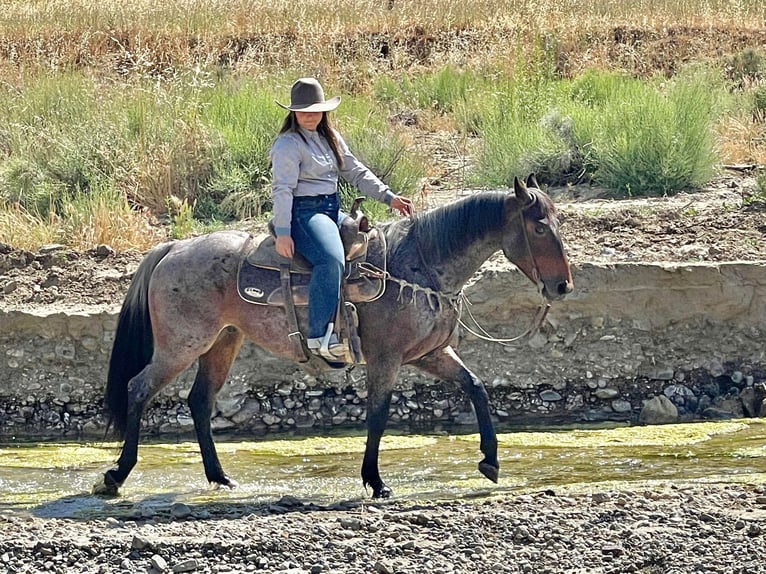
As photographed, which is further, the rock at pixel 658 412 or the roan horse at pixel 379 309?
the rock at pixel 658 412

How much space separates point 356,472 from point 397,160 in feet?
17.9

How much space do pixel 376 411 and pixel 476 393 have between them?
0.64 m

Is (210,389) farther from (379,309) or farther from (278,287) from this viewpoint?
(379,309)

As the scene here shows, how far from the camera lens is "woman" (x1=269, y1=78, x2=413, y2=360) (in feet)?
27.7

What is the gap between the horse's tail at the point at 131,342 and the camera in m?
9.32

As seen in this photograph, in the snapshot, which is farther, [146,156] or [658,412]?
[146,156]

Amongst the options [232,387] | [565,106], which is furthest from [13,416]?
[565,106]

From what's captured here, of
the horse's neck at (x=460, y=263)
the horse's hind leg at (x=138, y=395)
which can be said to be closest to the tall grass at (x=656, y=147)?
the horse's neck at (x=460, y=263)

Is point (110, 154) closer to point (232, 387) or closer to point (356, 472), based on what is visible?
point (232, 387)

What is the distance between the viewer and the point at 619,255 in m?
12.6

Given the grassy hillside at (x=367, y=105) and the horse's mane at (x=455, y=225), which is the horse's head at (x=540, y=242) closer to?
the horse's mane at (x=455, y=225)

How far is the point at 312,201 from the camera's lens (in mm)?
8625

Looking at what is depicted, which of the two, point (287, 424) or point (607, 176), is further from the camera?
point (607, 176)

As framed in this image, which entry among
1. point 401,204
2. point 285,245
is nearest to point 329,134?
point 401,204
